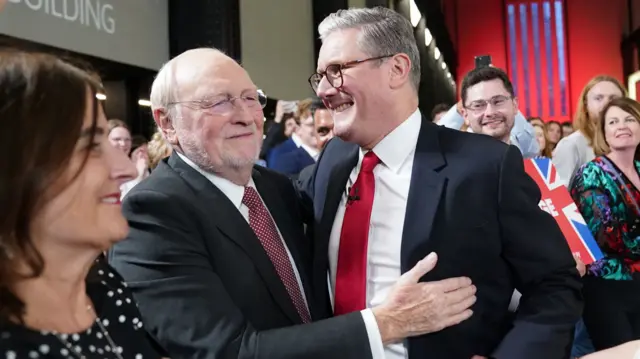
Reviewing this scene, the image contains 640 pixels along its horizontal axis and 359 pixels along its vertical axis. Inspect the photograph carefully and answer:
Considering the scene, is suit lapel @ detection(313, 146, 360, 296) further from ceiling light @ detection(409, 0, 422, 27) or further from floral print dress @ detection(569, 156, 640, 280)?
ceiling light @ detection(409, 0, 422, 27)

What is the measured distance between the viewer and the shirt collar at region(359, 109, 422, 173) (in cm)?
183

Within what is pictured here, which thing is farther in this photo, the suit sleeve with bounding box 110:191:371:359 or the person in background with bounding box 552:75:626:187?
the person in background with bounding box 552:75:626:187

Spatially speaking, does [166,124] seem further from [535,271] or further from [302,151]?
[302,151]

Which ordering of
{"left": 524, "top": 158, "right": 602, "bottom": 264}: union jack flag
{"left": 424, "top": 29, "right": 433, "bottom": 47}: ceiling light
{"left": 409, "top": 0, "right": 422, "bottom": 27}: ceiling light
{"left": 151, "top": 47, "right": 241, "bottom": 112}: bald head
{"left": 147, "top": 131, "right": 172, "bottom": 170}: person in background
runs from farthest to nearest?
1. {"left": 424, "top": 29, "right": 433, "bottom": 47}: ceiling light
2. {"left": 409, "top": 0, "right": 422, "bottom": 27}: ceiling light
3. {"left": 147, "top": 131, "right": 172, "bottom": 170}: person in background
4. {"left": 524, "top": 158, "right": 602, "bottom": 264}: union jack flag
5. {"left": 151, "top": 47, "right": 241, "bottom": 112}: bald head

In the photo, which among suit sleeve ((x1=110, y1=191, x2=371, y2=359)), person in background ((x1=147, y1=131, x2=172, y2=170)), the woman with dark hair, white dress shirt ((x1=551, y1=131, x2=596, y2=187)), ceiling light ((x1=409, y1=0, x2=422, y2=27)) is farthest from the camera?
ceiling light ((x1=409, y1=0, x2=422, y2=27))

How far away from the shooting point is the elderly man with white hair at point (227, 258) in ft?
4.89

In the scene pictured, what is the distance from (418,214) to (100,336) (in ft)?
2.62

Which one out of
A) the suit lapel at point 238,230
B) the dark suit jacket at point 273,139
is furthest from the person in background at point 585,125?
the suit lapel at point 238,230

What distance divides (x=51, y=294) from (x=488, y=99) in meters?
2.16

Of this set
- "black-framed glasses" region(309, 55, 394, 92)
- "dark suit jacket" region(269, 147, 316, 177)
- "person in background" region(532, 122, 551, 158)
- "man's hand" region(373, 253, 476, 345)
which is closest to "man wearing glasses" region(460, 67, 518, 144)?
"black-framed glasses" region(309, 55, 394, 92)

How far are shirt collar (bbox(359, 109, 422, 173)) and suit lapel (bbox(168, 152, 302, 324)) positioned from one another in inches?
15.9

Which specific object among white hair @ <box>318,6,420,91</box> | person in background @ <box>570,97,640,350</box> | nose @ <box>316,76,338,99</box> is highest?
white hair @ <box>318,6,420,91</box>

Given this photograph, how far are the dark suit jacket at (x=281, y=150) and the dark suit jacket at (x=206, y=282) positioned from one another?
2.69m

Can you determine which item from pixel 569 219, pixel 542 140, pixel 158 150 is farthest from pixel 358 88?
pixel 542 140
